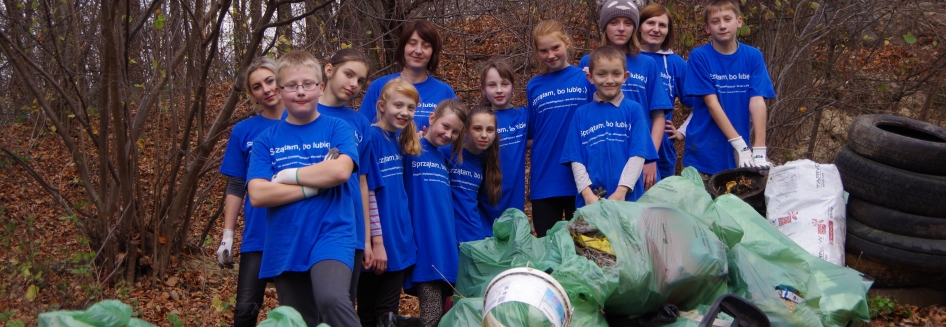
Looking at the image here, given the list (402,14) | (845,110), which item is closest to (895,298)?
(845,110)

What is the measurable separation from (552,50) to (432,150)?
888 mm

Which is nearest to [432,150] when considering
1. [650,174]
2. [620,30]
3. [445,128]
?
[445,128]

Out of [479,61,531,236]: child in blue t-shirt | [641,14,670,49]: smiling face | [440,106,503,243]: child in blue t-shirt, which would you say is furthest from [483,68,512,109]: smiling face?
[641,14,670,49]: smiling face

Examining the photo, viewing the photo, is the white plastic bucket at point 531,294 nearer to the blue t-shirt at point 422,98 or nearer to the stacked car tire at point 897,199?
the blue t-shirt at point 422,98

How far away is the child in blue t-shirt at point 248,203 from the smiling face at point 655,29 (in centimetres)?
214

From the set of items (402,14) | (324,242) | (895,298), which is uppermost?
(402,14)

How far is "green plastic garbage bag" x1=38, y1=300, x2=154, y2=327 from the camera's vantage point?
2244 mm

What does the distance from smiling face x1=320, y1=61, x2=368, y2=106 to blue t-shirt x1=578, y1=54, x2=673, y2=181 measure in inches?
59.3

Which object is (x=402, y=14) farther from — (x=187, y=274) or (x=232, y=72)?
(x=187, y=274)

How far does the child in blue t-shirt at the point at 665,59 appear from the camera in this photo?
15.4 ft

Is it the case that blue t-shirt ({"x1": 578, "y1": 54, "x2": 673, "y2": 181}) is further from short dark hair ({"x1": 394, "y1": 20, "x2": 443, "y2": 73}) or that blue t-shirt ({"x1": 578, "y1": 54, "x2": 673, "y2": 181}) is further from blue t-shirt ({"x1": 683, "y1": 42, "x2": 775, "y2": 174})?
short dark hair ({"x1": 394, "y1": 20, "x2": 443, "y2": 73})

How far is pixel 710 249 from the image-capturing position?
3.55m

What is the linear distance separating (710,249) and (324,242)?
167 centimetres

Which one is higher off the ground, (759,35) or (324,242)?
(759,35)
